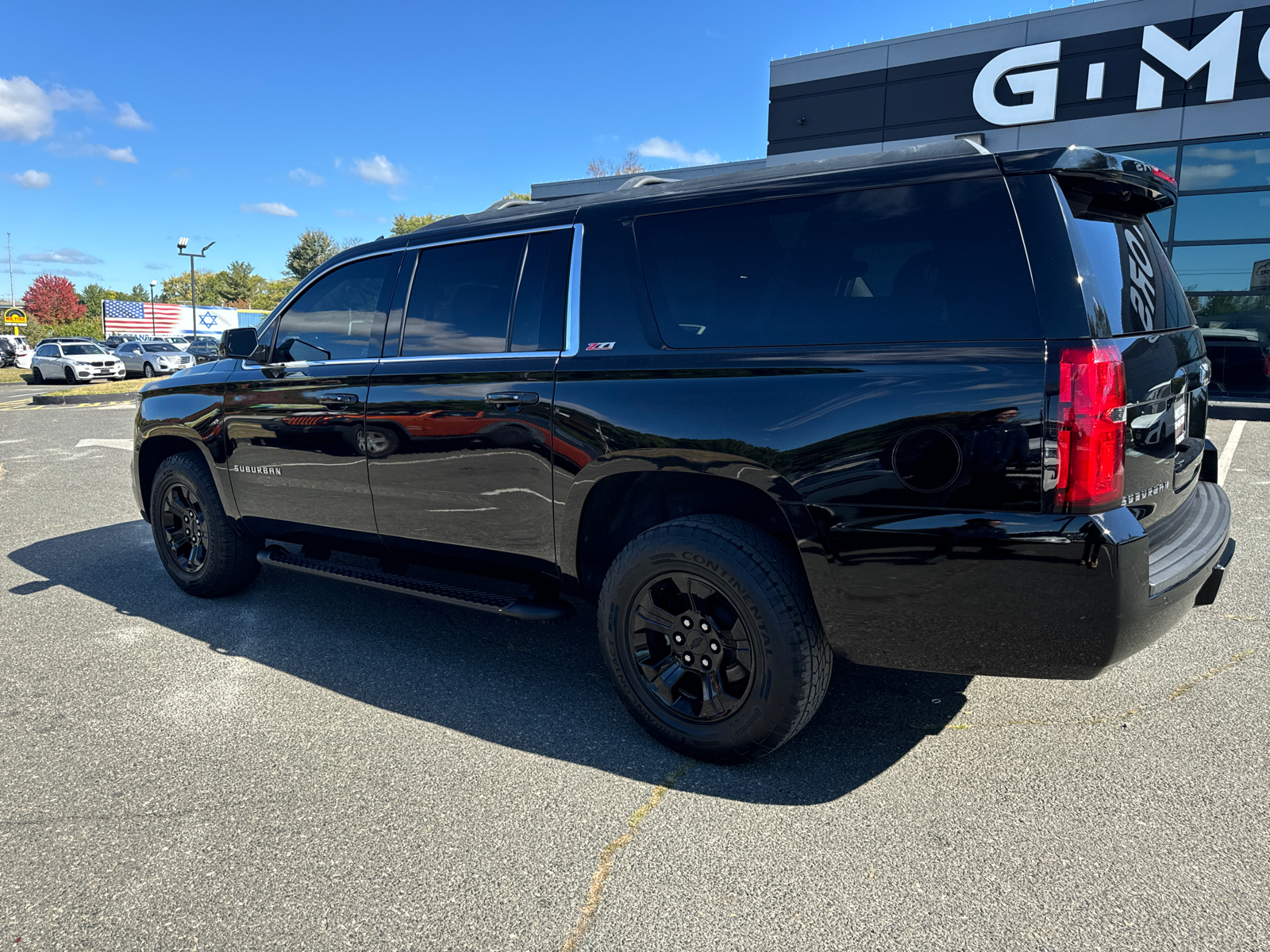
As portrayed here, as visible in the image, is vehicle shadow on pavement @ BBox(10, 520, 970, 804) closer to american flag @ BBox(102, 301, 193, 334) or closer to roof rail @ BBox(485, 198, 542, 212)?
roof rail @ BBox(485, 198, 542, 212)

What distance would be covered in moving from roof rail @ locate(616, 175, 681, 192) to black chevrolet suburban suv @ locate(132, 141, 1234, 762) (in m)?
0.03

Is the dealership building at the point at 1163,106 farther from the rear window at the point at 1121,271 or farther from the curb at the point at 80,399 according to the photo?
the curb at the point at 80,399

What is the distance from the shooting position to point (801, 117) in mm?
19312

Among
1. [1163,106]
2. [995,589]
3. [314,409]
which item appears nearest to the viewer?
[995,589]

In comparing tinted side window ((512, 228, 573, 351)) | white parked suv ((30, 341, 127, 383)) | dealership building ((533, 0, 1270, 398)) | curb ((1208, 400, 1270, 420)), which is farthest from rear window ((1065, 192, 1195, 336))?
white parked suv ((30, 341, 127, 383))

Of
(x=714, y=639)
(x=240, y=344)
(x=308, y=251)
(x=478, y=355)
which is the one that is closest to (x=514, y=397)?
(x=478, y=355)

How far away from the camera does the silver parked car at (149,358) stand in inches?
1171

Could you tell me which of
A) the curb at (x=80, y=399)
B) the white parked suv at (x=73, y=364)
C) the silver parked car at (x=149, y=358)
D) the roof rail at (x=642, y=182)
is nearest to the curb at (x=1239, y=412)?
the roof rail at (x=642, y=182)

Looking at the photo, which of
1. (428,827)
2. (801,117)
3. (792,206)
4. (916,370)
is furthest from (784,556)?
(801,117)

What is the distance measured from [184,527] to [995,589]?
A: 4.25 metres

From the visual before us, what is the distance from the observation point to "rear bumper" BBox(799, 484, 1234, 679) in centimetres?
216

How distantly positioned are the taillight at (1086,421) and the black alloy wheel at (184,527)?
13.6ft

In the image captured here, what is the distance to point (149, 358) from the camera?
2984 cm

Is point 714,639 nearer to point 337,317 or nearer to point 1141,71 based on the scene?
point 337,317
